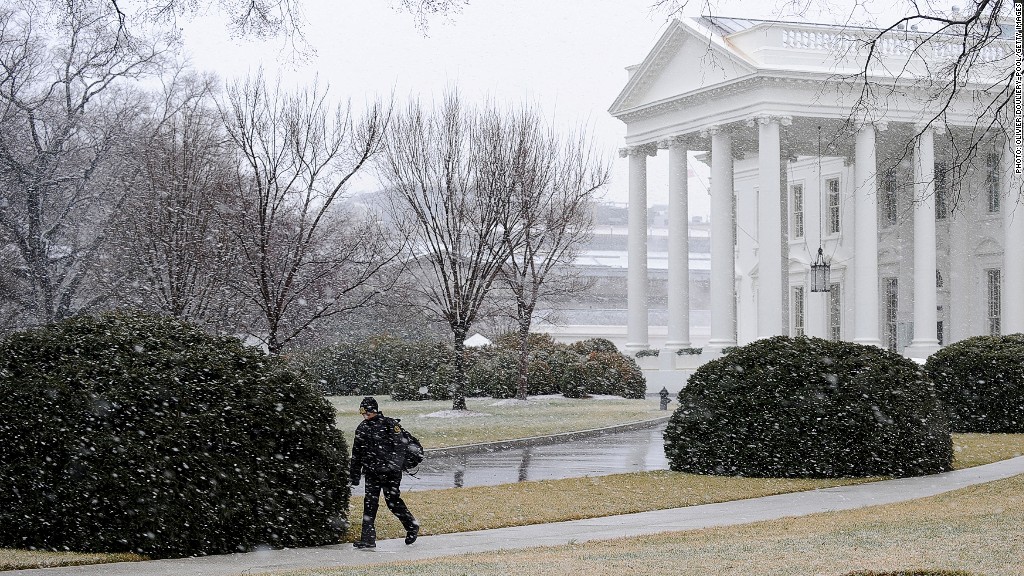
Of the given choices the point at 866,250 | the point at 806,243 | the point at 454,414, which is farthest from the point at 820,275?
the point at 454,414

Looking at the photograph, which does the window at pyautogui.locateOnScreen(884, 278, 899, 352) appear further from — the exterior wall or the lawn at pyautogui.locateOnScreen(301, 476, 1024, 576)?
the lawn at pyautogui.locateOnScreen(301, 476, 1024, 576)

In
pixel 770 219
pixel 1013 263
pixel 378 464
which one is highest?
pixel 770 219

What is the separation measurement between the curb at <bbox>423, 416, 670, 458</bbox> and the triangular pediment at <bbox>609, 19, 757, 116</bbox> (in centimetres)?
1679

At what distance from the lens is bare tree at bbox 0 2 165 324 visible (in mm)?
31375

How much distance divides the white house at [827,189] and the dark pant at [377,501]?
2849cm

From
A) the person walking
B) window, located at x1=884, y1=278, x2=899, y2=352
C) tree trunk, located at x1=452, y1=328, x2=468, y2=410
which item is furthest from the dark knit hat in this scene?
window, located at x1=884, y1=278, x2=899, y2=352

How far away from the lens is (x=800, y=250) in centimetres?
4916

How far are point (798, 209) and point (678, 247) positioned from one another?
8166 mm

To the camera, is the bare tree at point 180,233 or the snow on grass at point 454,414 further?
the snow on grass at point 454,414

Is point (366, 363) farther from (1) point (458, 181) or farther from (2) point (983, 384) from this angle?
(2) point (983, 384)

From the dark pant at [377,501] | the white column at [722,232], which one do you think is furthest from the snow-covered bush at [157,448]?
the white column at [722,232]

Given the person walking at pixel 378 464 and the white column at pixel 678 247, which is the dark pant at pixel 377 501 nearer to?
the person walking at pixel 378 464

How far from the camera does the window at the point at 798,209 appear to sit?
162ft

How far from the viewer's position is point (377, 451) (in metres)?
11.5
